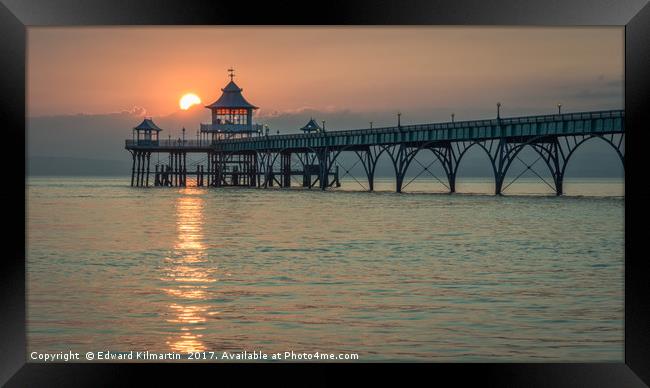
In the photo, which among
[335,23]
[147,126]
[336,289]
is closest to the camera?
[335,23]

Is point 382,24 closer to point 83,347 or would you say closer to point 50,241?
point 83,347

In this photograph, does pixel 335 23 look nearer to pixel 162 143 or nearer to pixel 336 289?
pixel 336 289

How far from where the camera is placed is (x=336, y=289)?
21.9 metres

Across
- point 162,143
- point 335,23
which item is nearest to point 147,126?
point 162,143

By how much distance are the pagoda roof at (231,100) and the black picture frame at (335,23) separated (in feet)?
402

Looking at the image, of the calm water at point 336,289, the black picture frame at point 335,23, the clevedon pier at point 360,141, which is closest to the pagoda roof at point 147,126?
the clevedon pier at point 360,141

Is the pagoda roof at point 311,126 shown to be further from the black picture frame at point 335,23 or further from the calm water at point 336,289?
the black picture frame at point 335,23

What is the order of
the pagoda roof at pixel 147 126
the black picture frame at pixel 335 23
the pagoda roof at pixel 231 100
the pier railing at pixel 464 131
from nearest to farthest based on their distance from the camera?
the black picture frame at pixel 335 23, the pier railing at pixel 464 131, the pagoda roof at pixel 147 126, the pagoda roof at pixel 231 100

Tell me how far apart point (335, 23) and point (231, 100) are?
124m

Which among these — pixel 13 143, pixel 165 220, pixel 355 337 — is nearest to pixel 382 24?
pixel 13 143

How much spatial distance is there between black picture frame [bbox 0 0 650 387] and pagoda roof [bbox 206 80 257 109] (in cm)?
12259

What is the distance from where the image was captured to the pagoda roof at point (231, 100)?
5251 inches

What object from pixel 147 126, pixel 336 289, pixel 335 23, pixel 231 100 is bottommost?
pixel 336 289

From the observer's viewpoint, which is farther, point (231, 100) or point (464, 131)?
point (231, 100)
